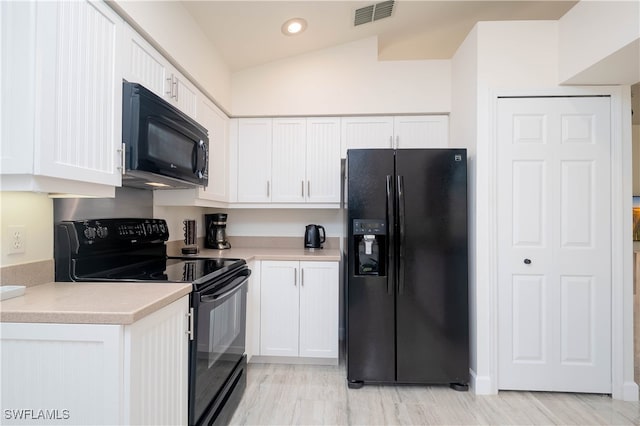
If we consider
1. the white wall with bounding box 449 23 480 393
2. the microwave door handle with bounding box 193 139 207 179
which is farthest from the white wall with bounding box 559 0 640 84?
the microwave door handle with bounding box 193 139 207 179

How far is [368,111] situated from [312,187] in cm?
85

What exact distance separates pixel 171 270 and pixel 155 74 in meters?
1.10

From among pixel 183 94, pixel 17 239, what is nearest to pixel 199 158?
pixel 183 94

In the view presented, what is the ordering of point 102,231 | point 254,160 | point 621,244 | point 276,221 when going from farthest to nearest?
point 276,221 < point 254,160 < point 621,244 < point 102,231

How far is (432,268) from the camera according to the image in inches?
85.0

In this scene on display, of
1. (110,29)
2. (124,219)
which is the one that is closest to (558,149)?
(110,29)

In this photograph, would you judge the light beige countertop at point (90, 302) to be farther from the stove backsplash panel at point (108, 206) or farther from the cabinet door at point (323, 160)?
the cabinet door at point (323, 160)

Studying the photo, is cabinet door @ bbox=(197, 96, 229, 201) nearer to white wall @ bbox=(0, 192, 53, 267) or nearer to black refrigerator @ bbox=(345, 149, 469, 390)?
white wall @ bbox=(0, 192, 53, 267)

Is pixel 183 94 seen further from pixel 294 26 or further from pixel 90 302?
pixel 90 302

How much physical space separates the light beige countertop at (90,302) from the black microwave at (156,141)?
54 cm

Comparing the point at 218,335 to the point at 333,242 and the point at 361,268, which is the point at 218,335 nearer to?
the point at 361,268

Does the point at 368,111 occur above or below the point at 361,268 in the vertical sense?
above

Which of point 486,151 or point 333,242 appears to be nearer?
point 486,151

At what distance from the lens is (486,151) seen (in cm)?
214
